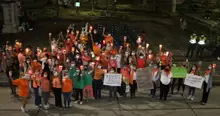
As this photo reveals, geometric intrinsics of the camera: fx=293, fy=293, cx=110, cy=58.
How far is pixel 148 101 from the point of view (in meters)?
12.9

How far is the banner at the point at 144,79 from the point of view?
1289 cm

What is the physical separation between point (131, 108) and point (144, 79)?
1.51 m

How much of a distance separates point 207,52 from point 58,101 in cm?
1263

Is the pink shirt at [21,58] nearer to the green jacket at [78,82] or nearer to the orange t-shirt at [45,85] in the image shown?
the orange t-shirt at [45,85]

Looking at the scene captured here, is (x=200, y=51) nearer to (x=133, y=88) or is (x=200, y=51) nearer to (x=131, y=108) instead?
(x=133, y=88)

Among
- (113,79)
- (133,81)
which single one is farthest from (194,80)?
(113,79)

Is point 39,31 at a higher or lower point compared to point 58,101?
higher

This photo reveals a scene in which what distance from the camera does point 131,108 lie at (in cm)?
1219

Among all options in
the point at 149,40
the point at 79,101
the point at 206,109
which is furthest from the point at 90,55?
the point at 149,40

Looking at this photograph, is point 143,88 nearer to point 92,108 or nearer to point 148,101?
point 148,101

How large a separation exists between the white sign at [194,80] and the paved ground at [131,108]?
35.6 inches

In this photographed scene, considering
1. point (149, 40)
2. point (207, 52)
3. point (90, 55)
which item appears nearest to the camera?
point (90, 55)

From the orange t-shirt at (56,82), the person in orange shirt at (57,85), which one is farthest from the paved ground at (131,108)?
the orange t-shirt at (56,82)

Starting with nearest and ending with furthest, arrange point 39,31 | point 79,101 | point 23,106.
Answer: point 23,106 < point 79,101 < point 39,31
